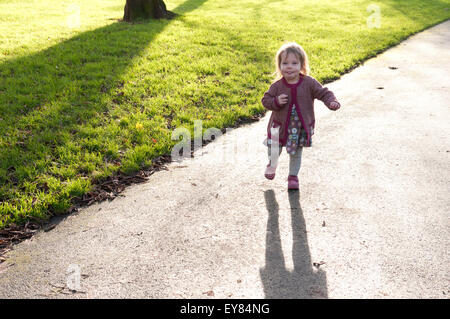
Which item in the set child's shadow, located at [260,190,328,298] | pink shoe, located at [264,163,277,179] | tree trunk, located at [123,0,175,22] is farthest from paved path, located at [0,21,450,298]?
tree trunk, located at [123,0,175,22]

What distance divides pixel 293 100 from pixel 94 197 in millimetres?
1894

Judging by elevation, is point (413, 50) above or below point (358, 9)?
below

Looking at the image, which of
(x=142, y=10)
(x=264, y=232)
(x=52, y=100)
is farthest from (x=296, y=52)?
(x=142, y=10)

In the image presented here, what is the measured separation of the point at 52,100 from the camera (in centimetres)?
486

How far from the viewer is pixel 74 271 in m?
2.48

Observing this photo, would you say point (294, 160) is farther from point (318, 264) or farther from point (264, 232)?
point (318, 264)

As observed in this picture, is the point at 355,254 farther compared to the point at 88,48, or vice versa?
the point at 88,48

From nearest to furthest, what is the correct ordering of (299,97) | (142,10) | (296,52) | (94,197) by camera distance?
(296,52)
(299,97)
(94,197)
(142,10)

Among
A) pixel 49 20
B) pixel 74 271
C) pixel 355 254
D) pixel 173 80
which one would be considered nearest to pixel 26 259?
pixel 74 271

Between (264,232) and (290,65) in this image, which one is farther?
(290,65)
